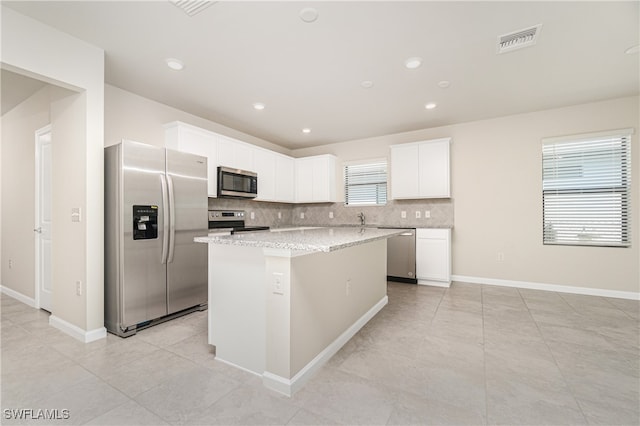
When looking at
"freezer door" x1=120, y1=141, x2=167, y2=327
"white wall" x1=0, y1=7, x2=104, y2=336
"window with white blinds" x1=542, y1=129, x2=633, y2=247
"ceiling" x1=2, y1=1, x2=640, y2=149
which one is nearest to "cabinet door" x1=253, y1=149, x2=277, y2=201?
"ceiling" x1=2, y1=1, x2=640, y2=149

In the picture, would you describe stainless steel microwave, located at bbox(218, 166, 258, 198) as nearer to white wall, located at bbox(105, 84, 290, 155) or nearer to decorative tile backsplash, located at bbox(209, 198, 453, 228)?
decorative tile backsplash, located at bbox(209, 198, 453, 228)

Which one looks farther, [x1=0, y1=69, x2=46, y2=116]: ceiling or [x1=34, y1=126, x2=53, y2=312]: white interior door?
[x1=34, y1=126, x2=53, y2=312]: white interior door

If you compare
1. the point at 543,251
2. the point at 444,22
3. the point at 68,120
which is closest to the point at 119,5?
the point at 68,120

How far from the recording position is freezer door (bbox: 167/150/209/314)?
115 inches

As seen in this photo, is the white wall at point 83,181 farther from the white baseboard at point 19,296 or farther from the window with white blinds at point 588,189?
the window with white blinds at point 588,189

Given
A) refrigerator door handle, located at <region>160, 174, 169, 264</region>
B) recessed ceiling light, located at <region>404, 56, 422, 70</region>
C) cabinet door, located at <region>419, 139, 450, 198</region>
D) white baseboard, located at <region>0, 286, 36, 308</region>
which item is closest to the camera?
recessed ceiling light, located at <region>404, 56, 422, 70</region>

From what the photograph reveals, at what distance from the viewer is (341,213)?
566cm

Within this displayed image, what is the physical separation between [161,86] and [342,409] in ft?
11.8

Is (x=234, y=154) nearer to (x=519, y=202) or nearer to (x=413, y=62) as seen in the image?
(x=413, y=62)

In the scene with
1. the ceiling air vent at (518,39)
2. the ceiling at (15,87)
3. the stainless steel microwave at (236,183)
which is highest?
the ceiling air vent at (518,39)

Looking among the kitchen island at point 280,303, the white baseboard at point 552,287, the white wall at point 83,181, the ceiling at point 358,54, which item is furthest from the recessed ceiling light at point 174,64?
the white baseboard at point 552,287

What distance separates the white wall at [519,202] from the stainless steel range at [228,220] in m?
3.36

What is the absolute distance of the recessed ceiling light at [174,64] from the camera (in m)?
2.68

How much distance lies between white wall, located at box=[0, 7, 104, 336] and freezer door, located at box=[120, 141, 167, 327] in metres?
0.22
